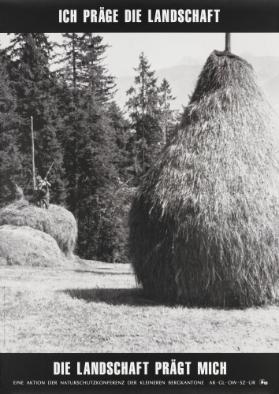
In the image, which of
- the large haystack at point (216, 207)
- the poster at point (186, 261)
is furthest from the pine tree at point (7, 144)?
the large haystack at point (216, 207)

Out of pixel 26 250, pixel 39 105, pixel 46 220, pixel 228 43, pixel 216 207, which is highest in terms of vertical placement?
pixel 39 105

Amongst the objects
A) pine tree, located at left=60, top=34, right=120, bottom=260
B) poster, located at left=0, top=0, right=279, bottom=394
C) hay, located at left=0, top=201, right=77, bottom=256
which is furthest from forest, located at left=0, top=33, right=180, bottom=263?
poster, located at left=0, top=0, right=279, bottom=394

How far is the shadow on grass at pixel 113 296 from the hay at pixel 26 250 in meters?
8.51

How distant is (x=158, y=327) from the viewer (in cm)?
927

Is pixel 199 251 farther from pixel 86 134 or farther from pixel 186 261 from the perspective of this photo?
pixel 86 134

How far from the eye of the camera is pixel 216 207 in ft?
33.6

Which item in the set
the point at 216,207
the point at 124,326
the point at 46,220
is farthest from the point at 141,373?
the point at 46,220

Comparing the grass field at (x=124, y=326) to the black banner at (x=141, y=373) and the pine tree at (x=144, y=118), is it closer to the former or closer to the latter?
the black banner at (x=141, y=373)

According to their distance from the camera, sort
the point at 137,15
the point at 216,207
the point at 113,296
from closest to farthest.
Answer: the point at 137,15, the point at 216,207, the point at 113,296

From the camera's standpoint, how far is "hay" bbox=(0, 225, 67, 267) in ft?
69.4

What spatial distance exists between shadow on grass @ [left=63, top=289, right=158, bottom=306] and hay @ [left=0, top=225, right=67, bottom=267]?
8505mm

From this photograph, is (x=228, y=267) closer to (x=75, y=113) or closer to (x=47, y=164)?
(x=47, y=164)

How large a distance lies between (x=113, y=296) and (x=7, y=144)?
2343 cm

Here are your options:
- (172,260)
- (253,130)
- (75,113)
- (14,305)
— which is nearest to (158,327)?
(172,260)
